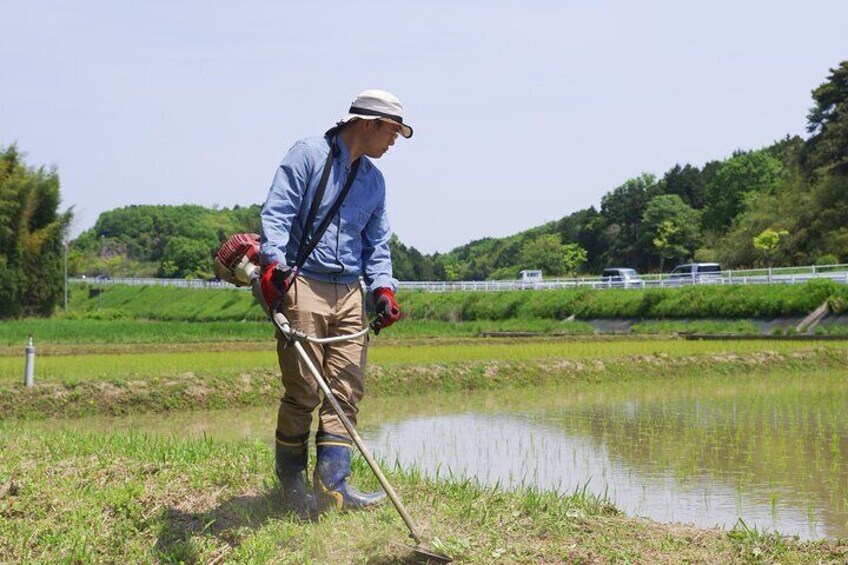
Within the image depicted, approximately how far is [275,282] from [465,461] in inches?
126

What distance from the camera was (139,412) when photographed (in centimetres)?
985

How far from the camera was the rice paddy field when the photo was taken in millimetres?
3652

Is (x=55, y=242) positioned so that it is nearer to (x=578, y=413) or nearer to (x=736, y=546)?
(x=578, y=413)

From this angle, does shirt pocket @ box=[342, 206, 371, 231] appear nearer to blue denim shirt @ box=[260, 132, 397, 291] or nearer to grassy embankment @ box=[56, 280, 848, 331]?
blue denim shirt @ box=[260, 132, 397, 291]

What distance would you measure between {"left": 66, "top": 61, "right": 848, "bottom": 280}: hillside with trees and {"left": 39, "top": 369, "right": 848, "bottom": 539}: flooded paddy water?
2493 cm

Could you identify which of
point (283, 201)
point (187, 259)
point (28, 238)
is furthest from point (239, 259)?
point (187, 259)

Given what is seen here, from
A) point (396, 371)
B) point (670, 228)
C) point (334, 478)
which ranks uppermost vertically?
point (670, 228)

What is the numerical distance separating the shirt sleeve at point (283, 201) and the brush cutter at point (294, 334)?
0.19 m

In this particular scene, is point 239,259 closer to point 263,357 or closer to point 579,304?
point 263,357

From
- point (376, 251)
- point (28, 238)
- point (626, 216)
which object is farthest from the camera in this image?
point (626, 216)

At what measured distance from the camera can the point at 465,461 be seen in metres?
6.57

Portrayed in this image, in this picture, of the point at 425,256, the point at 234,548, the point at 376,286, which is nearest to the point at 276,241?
the point at 376,286

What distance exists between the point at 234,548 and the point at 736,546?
1.79 meters

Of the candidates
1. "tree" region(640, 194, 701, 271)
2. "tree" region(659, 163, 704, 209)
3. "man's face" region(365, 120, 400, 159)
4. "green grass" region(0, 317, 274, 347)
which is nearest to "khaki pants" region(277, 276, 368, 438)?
"man's face" region(365, 120, 400, 159)
